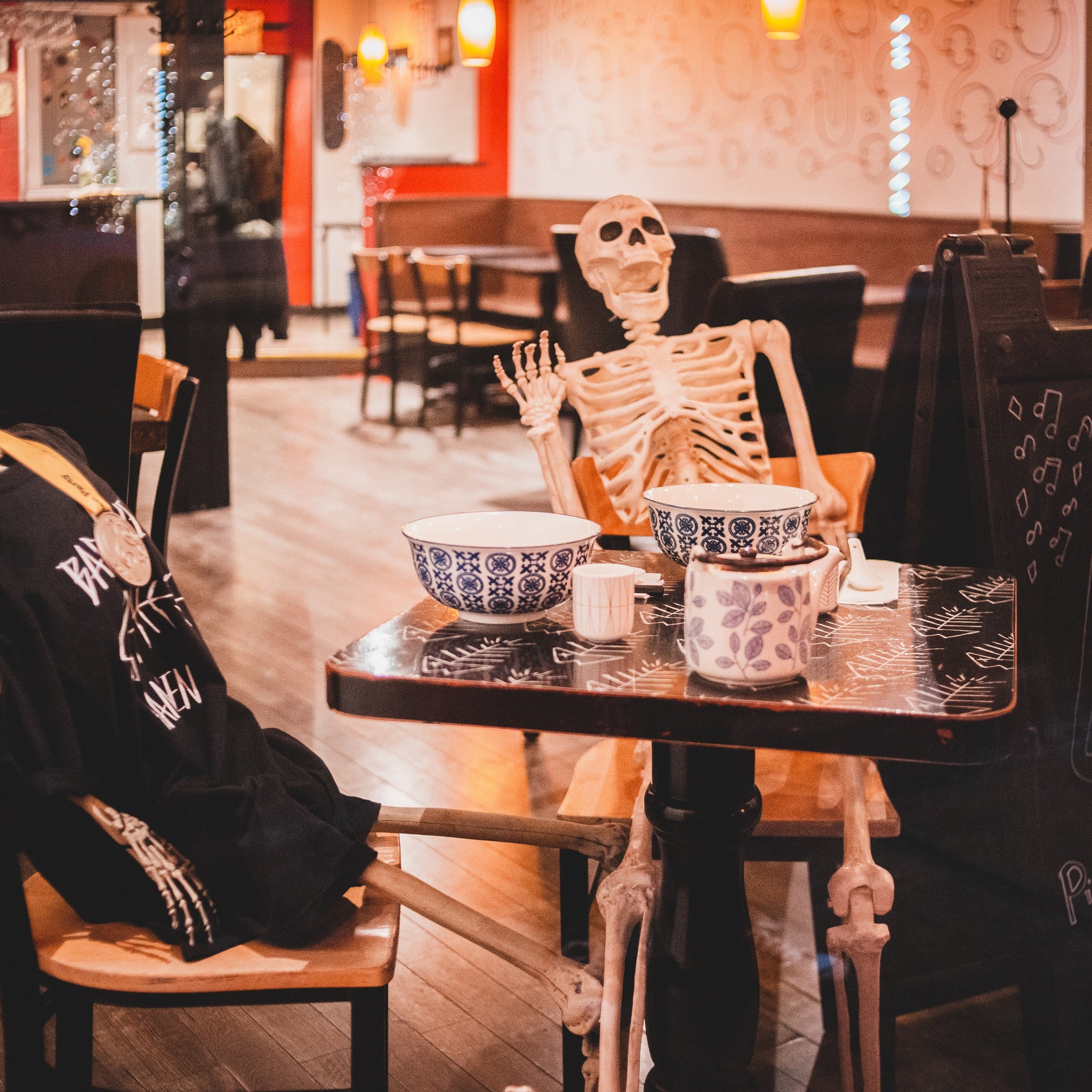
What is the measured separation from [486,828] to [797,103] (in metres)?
6.09

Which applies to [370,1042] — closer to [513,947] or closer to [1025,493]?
[513,947]

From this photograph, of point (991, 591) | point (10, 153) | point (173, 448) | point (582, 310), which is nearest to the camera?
point (991, 591)

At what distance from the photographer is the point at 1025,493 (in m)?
2.10

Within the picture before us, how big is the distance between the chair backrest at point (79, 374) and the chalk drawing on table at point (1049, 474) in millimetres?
1611

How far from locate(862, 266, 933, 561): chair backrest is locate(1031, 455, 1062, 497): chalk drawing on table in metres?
0.23

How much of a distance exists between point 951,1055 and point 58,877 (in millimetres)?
1337

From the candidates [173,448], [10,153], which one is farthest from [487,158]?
[173,448]

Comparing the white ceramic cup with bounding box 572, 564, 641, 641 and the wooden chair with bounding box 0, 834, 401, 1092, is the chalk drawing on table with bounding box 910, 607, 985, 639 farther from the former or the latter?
the wooden chair with bounding box 0, 834, 401, 1092

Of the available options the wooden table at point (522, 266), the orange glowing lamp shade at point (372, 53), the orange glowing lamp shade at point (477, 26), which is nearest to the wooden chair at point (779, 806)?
the wooden table at point (522, 266)

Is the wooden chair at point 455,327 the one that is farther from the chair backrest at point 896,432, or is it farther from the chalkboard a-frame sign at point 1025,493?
the chalkboard a-frame sign at point 1025,493

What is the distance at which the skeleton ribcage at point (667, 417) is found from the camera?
7.39ft

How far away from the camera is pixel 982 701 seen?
1.25 metres

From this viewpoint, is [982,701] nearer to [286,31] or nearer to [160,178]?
[160,178]

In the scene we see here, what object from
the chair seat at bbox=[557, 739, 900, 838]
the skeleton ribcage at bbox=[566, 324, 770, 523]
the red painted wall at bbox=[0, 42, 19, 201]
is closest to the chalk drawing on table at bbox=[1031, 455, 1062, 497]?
the skeleton ribcage at bbox=[566, 324, 770, 523]
